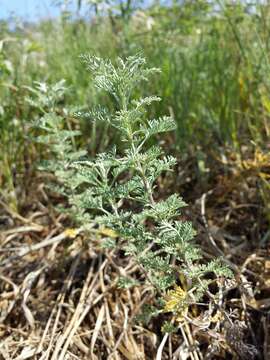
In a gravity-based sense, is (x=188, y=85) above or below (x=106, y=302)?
above

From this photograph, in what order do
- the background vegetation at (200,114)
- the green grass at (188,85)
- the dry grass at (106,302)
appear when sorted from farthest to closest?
the green grass at (188,85), the background vegetation at (200,114), the dry grass at (106,302)

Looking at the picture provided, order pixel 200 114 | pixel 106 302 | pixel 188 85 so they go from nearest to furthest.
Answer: pixel 106 302 < pixel 200 114 < pixel 188 85

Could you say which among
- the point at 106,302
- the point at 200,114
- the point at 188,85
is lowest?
the point at 106,302

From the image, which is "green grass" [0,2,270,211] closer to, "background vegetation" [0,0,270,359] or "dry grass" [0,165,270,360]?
"background vegetation" [0,0,270,359]

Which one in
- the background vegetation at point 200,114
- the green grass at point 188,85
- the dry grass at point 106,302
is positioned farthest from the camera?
the green grass at point 188,85

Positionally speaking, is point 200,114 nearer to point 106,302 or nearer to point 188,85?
point 188,85

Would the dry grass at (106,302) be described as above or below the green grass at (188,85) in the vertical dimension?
below

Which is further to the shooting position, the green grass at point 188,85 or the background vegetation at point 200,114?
the green grass at point 188,85

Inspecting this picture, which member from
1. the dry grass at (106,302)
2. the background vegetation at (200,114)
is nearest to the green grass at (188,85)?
the background vegetation at (200,114)

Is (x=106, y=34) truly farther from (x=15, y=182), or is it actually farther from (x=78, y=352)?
(x=78, y=352)

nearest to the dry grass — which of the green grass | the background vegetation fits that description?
the background vegetation

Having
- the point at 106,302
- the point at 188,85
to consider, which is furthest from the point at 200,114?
the point at 106,302

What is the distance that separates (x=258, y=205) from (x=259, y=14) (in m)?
0.81

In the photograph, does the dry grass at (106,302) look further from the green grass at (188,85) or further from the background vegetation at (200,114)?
the green grass at (188,85)
